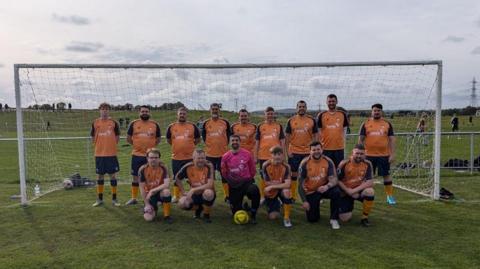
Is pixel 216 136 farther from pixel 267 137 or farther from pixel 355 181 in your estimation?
pixel 355 181

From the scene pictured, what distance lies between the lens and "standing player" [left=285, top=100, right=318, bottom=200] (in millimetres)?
7746

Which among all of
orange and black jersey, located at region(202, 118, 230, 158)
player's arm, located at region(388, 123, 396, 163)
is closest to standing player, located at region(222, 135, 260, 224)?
orange and black jersey, located at region(202, 118, 230, 158)

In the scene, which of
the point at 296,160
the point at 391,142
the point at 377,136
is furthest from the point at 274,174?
the point at 391,142

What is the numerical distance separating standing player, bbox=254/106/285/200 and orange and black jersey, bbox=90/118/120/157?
2.81m

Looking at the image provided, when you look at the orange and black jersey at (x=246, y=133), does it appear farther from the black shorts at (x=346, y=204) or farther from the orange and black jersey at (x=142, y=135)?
the black shorts at (x=346, y=204)

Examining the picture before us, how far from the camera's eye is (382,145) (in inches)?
313

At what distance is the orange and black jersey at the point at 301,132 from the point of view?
305 inches

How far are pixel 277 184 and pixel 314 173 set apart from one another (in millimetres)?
619

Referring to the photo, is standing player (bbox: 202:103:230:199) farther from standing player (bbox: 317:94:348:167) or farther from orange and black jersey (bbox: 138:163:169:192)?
standing player (bbox: 317:94:348:167)

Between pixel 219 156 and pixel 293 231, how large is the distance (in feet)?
7.70

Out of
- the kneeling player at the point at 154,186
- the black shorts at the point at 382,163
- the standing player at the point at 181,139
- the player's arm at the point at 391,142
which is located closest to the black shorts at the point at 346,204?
the black shorts at the point at 382,163

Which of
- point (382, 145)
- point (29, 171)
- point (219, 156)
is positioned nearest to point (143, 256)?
point (219, 156)

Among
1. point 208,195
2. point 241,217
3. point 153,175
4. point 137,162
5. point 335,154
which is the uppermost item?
point 335,154

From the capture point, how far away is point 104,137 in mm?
8141
